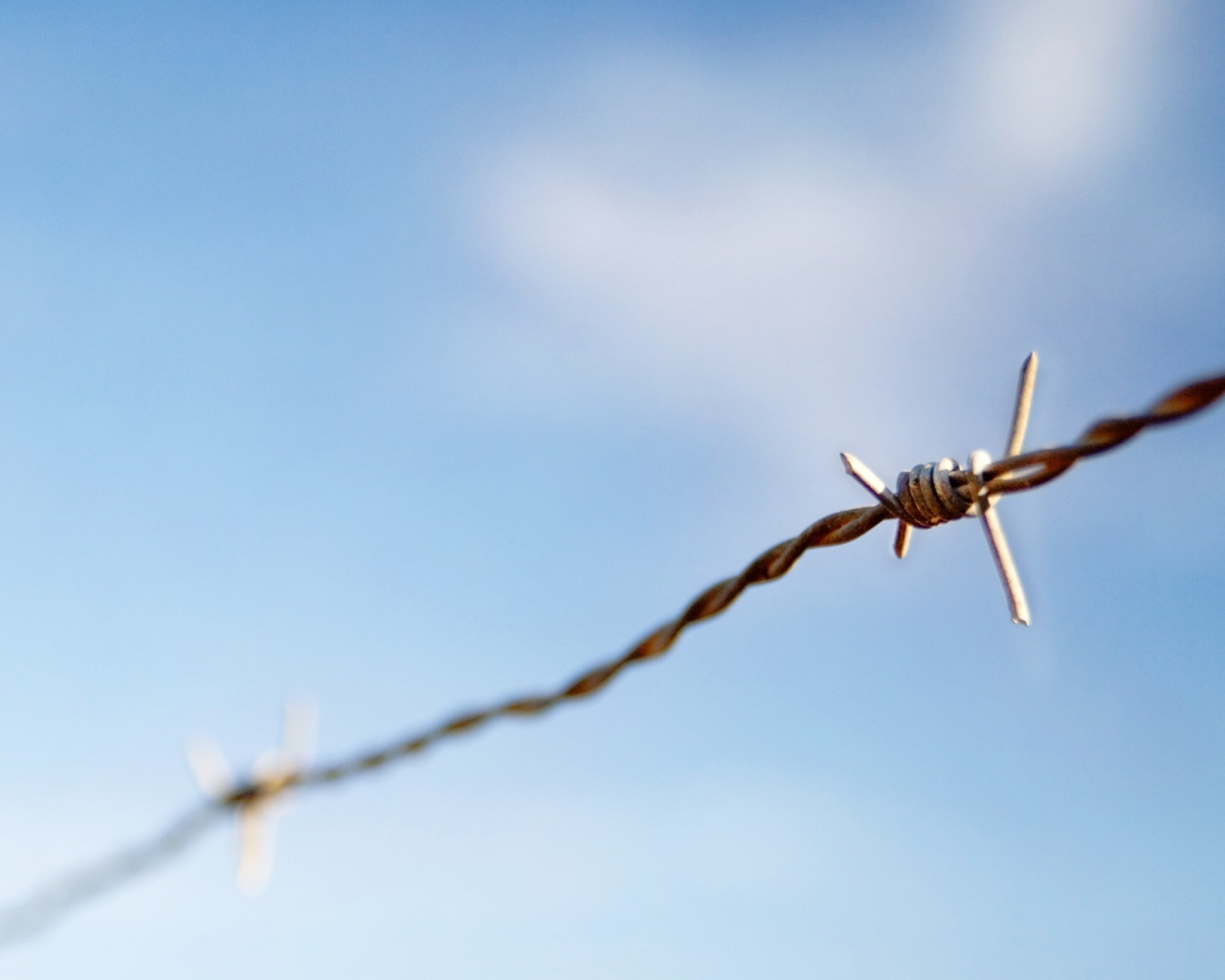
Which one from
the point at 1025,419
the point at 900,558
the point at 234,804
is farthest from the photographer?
the point at 234,804

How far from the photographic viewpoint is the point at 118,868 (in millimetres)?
2779

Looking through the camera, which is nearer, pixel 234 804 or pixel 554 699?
pixel 554 699

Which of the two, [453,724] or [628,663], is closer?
[628,663]

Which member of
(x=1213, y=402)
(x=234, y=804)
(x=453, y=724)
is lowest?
(x=1213, y=402)

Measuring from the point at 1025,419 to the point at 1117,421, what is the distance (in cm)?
27

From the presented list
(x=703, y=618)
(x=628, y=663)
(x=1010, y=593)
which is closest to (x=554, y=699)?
(x=628, y=663)

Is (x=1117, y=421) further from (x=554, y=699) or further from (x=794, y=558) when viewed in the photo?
(x=554, y=699)

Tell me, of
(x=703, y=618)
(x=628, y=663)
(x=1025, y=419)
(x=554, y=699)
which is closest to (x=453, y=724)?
(x=554, y=699)

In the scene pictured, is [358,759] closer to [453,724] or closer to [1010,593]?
[453,724]

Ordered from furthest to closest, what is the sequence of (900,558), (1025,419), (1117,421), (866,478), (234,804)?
(234,804), (900,558), (866,478), (1025,419), (1117,421)

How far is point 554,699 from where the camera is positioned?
2.25m

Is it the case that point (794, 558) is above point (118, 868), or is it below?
below

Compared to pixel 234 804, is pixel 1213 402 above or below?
below

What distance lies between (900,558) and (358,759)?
1389 millimetres
